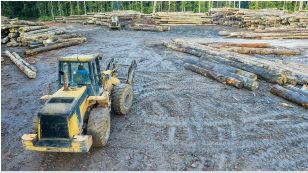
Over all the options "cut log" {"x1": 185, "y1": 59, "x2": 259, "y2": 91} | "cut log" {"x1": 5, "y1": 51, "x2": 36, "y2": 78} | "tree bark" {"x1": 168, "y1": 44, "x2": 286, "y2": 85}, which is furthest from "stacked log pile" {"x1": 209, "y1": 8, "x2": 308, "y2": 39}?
A: "cut log" {"x1": 5, "y1": 51, "x2": 36, "y2": 78}

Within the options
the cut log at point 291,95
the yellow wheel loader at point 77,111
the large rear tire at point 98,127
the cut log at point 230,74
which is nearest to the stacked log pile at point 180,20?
the cut log at point 230,74

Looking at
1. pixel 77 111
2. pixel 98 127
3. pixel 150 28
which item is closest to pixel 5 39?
pixel 150 28

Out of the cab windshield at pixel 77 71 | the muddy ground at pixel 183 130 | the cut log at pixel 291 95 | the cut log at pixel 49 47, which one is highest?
the cut log at pixel 49 47

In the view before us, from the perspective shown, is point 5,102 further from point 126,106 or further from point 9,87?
point 126,106

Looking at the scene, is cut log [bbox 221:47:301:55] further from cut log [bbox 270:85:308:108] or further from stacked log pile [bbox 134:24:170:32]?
stacked log pile [bbox 134:24:170:32]

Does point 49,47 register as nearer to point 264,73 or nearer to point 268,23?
point 264,73

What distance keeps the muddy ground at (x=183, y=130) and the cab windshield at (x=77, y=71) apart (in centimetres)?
179

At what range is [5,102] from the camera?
8828mm

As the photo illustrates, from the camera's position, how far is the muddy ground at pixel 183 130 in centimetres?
519

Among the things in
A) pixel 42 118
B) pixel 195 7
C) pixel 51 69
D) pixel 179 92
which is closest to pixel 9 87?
Answer: pixel 51 69

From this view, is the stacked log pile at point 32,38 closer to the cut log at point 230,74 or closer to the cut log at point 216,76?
the cut log at point 230,74

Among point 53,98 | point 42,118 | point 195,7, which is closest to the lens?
point 42,118

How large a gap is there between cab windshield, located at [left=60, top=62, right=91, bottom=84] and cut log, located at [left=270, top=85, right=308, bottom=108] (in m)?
7.54

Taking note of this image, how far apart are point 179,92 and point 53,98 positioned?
5531 mm
